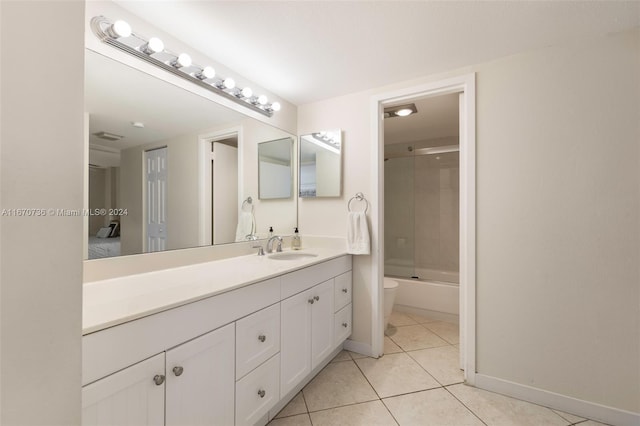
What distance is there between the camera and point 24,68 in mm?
362

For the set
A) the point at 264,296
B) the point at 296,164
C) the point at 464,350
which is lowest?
the point at 464,350

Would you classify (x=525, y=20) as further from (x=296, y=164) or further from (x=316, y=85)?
(x=296, y=164)

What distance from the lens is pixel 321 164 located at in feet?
7.75

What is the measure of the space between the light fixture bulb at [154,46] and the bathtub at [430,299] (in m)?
2.99

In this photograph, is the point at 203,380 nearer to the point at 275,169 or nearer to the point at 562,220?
the point at 275,169

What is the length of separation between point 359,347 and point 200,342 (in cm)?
154

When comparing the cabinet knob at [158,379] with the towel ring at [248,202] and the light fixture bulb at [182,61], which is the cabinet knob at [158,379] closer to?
the towel ring at [248,202]

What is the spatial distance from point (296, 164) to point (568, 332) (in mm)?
2240

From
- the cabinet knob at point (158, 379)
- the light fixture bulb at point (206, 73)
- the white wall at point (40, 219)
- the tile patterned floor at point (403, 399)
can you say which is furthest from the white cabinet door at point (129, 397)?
the light fixture bulb at point (206, 73)

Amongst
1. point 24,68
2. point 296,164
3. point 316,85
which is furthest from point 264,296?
point 316,85

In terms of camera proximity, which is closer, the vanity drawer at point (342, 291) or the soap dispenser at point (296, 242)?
the vanity drawer at point (342, 291)

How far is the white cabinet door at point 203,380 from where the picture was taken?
3.12ft

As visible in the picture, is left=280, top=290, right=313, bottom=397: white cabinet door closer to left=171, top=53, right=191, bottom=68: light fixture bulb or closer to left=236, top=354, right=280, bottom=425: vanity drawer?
left=236, top=354, right=280, bottom=425: vanity drawer

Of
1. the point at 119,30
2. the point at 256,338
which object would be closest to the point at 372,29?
the point at 119,30
